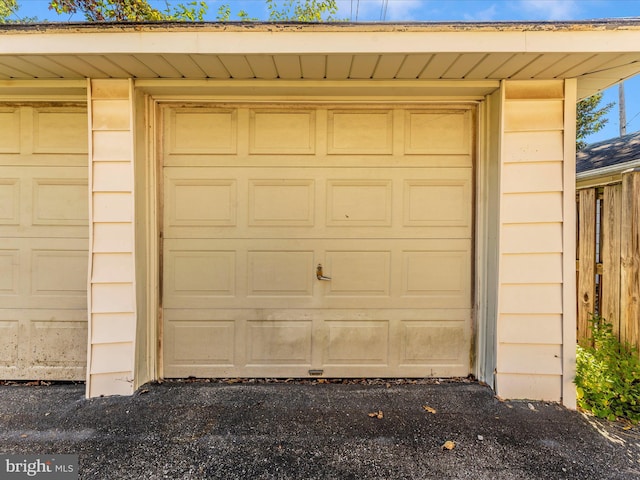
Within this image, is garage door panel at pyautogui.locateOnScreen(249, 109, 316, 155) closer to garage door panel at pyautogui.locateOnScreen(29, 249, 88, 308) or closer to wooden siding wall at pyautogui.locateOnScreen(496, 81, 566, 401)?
wooden siding wall at pyautogui.locateOnScreen(496, 81, 566, 401)

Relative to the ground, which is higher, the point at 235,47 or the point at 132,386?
the point at 235,47

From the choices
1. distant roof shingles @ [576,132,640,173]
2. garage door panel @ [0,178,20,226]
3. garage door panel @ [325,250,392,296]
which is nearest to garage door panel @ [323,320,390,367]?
garage door panel @ [325,250,392,296]

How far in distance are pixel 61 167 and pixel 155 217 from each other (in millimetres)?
865

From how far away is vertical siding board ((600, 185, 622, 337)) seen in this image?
105 inches

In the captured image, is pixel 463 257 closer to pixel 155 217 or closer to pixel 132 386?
pixel 155 217

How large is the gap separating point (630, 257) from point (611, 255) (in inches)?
5.6

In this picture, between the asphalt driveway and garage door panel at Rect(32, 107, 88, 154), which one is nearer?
the asphalt driveway

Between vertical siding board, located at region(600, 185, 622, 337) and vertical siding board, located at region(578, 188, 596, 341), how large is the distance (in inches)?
3.9

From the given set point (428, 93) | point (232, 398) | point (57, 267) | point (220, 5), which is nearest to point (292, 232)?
point (232, 398)

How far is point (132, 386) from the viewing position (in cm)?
246

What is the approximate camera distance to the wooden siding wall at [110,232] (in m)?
2.41

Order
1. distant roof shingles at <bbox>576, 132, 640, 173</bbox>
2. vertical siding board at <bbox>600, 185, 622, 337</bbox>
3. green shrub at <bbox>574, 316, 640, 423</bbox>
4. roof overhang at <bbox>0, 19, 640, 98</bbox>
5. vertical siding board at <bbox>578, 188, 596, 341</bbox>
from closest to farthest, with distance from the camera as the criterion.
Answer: roof overhang at <bbox>0, 19, 640, 98</bbox> < green shrub at <bbox>574, 316, 640, 423</bbox> < vertical siding board at <bbox>600, 185, 622, 337</bbox> < vertical siding board at <bbox>578, 188, 596, 341</bbox> < distant roof shingles at <bbox>576, 132, 640, 173</bbox>

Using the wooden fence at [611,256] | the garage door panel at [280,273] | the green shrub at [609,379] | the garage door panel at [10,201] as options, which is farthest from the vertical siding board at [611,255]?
the garage door panel at [10,201]

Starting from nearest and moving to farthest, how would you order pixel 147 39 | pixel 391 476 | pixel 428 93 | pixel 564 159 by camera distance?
pixel 391 476 → pixel 147 39 → pixel 564 159 → pixel 428 93
